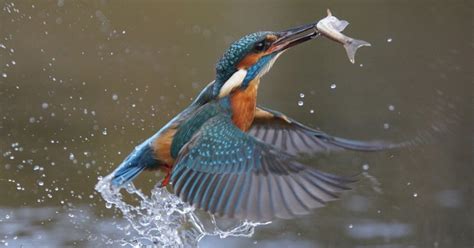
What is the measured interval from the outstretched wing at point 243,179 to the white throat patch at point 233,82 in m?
0.10

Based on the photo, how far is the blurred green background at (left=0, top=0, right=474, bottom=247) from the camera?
5.20 m

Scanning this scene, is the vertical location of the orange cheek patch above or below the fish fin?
above

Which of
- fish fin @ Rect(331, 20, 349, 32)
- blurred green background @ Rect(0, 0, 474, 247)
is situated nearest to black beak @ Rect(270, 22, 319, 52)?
fish fin @ Rect(331, 20, 349, 32)

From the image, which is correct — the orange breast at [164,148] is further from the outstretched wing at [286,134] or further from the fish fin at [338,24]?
the fish fin at [338,24]

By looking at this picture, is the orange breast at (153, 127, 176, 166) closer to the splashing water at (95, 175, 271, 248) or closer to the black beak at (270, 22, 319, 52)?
the splashing water at (95, 175, 271, 248)

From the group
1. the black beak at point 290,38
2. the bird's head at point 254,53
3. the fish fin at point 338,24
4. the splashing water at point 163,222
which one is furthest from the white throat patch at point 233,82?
the splashing water at point 163,222

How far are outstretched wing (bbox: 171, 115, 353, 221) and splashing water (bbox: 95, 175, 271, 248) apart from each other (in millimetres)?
406

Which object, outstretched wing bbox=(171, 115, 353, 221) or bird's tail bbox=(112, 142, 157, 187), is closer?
outstretched wing bbox=(171, 115, 353, 221)

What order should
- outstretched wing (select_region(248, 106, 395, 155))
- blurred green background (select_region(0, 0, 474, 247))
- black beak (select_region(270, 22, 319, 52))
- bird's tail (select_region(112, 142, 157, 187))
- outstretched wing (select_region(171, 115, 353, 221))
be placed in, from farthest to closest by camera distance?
blurred green background (select_region(0, 0, 474, 247)), outstretched wing (select_region(248, 106, 395, 155)), bird's tail (select_region(112, 142, 157, 187)), black beak (select_region(270, 22, 319, 52)), outstretched wing (select_region(171, 115, 353, 221))

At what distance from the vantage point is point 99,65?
29.2ft

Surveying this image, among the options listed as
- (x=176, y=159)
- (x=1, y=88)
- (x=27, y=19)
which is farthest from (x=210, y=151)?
(x=27, y=19)

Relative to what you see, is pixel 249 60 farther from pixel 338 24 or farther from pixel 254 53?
pixel 338 24

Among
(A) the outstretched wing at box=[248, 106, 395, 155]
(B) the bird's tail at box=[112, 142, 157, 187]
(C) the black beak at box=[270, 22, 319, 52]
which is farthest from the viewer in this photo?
(A) the outstretched wing at box=[248, 106, 395, 155]

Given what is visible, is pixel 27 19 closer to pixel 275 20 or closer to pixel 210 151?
pixel 275 20
